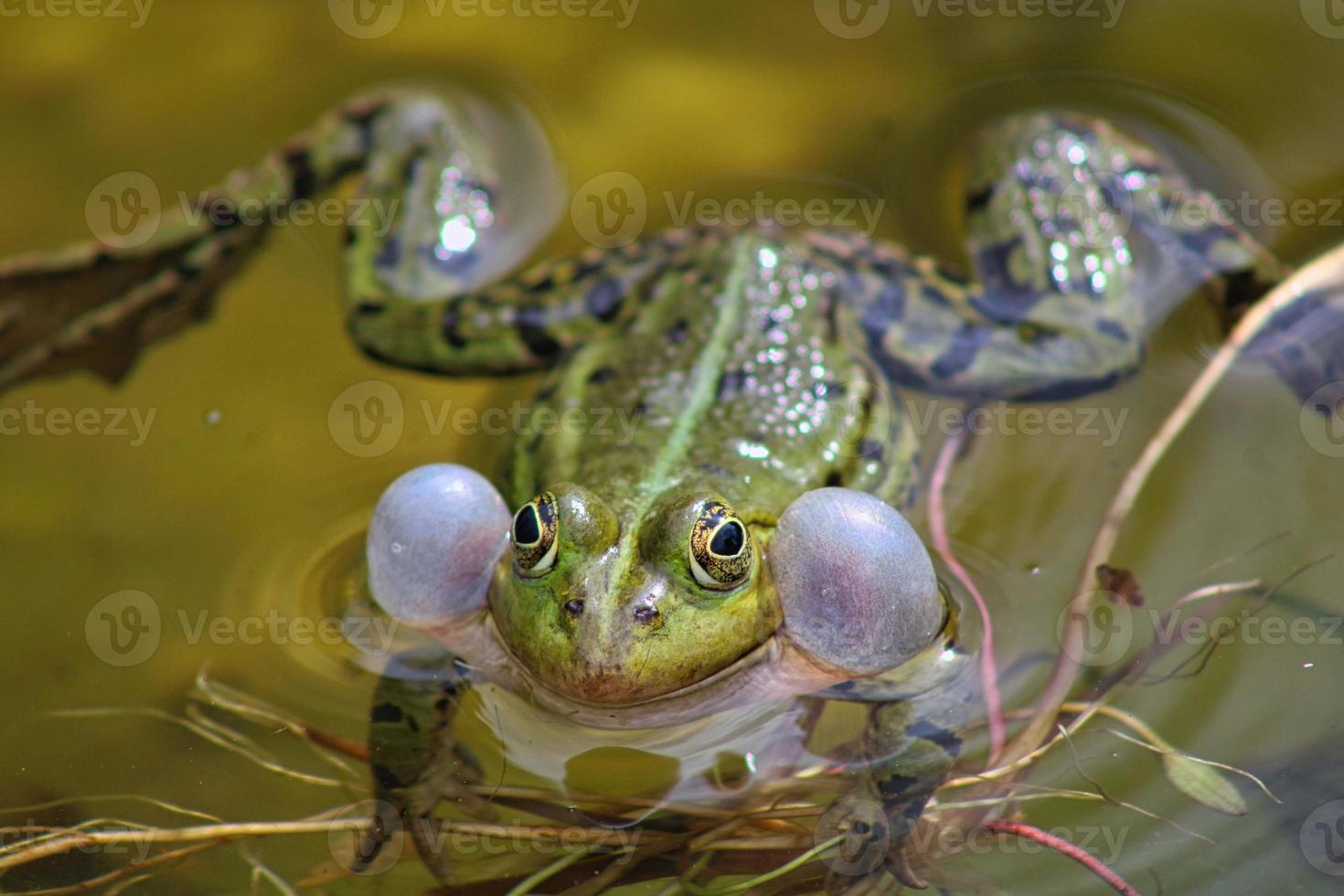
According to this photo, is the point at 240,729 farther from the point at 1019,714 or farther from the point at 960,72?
the point at 960,72

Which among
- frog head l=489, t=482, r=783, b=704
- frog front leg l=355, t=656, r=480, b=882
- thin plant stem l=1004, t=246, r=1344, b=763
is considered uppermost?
thin plant stem l=1004, t=246, r=1344, b=763

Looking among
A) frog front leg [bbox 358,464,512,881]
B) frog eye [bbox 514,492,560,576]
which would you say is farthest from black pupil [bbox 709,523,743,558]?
frog front leg [bbox 358,464,512,881]

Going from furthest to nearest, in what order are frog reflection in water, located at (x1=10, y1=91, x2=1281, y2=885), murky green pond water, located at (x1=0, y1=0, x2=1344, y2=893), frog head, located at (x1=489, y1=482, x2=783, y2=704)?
murky green pond water, located at (x1=0, y1=0, x2=1344, y2=893) < frog reflection in water, located at (x1=10, y1=91, x2=1281, y2=885) < frog head, located at (x1=489, y1=482, x2=783, y2=704)

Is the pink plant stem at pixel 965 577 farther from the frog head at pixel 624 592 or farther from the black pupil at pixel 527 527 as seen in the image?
the black pupil at pixel 527 527

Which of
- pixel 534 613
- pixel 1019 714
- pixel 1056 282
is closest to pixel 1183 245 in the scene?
pixel 1056 282

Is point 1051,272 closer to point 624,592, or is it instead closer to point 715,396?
point 715,396

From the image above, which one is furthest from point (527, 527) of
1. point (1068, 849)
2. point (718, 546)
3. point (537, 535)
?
point (1068, 849)

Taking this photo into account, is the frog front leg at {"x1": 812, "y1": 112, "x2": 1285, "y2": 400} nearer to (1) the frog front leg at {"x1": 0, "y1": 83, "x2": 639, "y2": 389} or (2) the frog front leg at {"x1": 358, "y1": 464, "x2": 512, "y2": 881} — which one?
(1) the frog front leg at {"x1": 0, "y1": 83, "x2": 639, "y2": 389}
